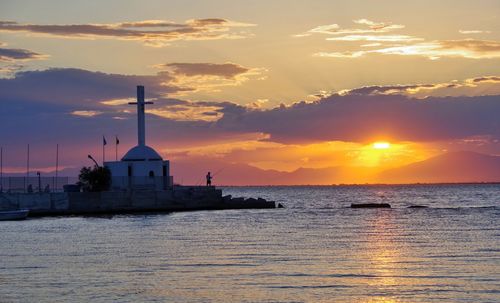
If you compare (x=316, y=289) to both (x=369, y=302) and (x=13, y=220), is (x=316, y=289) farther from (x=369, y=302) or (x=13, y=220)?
(x=13, y=220)

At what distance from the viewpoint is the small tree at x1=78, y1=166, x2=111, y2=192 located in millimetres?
102975

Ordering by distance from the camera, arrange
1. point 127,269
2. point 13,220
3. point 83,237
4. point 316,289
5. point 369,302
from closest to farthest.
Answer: point 369,302
point 316,289
point 127,269
point 83,237
point 13,220

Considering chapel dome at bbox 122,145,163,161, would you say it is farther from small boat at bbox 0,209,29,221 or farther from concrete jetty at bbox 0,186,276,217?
small boat at bbox 0,209,29,221

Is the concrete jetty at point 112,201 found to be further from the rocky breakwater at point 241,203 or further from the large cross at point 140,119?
the large cross at point 140,119

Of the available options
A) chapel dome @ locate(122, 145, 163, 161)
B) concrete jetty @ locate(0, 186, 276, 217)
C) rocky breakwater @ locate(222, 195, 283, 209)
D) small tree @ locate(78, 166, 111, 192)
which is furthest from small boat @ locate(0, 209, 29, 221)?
rocky breakwater @ locate(222, 195, 283, 209)

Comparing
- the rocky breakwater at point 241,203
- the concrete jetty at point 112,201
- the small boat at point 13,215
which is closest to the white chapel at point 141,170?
the concrete jetty at point 112,201

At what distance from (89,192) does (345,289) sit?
231 ft

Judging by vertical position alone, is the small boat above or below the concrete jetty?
below

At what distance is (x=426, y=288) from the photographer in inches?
1369

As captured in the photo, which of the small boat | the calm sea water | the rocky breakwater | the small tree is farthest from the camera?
the rocky breakwater

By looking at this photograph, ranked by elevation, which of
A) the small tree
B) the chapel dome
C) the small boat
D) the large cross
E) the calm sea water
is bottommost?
the calm sea water

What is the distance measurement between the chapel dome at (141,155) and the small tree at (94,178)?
4.69 m

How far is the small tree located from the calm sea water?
26180mm

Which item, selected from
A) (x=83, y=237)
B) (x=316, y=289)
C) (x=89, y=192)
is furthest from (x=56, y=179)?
(x=316, y=289)
